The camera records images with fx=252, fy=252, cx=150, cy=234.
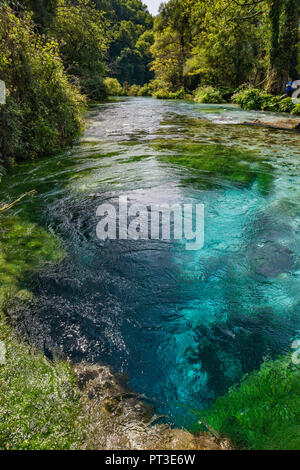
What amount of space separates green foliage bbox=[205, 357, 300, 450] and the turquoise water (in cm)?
10

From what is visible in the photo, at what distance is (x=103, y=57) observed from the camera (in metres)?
Result: 24.8

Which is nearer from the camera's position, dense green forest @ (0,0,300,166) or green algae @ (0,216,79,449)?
green algae @ (0,216,79,449)

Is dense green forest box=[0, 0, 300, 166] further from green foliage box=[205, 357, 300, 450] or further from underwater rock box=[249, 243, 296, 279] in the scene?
green foliage box=[205, 357, 300, 450]

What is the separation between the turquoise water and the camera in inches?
82.2

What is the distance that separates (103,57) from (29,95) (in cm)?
2248

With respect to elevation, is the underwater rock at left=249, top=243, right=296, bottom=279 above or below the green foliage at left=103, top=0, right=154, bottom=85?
below

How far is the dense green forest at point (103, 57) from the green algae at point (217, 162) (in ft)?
12.4

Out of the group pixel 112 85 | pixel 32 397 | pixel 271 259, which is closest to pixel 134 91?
pixel 112 85

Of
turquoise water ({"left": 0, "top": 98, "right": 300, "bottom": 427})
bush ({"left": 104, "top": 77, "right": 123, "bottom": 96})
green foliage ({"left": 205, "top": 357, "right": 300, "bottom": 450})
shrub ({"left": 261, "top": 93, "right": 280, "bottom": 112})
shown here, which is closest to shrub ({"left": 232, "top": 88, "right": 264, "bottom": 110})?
shrub ({"left": 261, "top": 93, "right": 280, "bottom": 112})

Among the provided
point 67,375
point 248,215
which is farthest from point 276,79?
point 67,375

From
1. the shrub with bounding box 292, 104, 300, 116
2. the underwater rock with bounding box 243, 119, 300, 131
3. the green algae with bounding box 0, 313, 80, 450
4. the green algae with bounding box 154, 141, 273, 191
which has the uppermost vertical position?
the shrub with bounding box 292, 104, 300, 116

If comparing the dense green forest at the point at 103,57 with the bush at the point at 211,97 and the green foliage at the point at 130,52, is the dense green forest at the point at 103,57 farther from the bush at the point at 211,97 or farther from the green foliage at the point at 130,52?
the green foliage at the point at 130,52

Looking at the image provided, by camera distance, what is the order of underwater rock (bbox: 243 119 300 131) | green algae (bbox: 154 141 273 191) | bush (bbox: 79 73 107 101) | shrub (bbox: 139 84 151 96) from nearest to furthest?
green algae (bbox: 154 141 273 191) → underwater rock (bbox: 243 119 300 131) → bush (bbox: 79 73 107 101) → shrub (bbox: 139 84 151 96)

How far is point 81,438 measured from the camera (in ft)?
4.93
